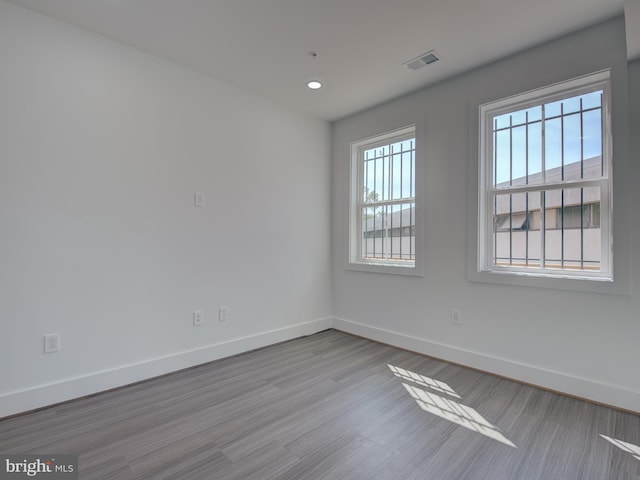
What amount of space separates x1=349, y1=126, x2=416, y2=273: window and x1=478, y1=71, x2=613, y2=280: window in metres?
0.79

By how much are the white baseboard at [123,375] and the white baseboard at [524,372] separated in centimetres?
134

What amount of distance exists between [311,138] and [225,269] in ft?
6.48

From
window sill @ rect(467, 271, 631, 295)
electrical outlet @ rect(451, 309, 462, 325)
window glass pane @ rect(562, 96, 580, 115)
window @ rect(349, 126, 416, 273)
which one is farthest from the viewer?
window @ rect(349, 126, 416, 273)

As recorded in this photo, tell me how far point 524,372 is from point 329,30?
3.09 metres

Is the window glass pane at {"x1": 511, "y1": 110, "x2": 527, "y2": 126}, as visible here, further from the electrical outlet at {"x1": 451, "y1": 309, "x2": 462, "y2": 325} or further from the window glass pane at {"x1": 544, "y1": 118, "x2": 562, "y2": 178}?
the electrical outlet at {"x1": 451, "y1": 309, "x2": 462, "y2": 325}

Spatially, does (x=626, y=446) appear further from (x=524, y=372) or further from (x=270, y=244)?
(x=270, y=244)

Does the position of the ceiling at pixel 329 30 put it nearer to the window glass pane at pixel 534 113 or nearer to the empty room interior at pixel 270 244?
the empty room interior at pixel 270 244

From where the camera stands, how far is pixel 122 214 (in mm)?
2514

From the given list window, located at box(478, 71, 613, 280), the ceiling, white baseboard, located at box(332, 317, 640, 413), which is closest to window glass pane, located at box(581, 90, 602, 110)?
window, located at box(478, 71, 613, 280)

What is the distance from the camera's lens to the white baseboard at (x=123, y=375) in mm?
2104

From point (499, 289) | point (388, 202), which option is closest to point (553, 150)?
point (499, 289)

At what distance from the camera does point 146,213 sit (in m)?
2.63

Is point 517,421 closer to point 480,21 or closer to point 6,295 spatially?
point 480,21

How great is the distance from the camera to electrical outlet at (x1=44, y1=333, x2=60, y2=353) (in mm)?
2195
